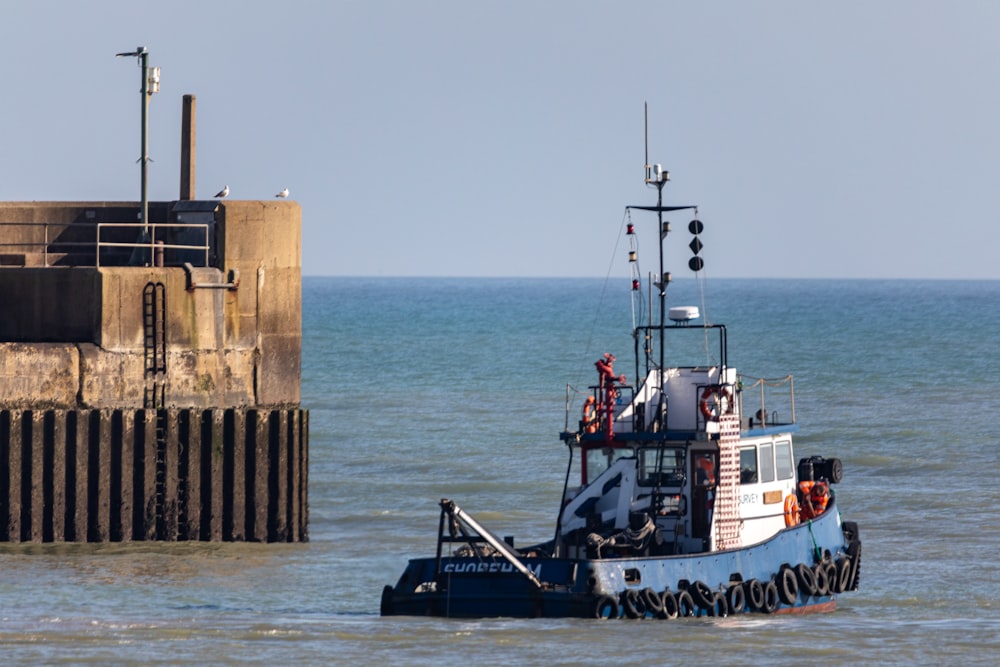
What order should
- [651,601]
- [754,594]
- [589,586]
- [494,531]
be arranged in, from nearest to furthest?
[589,586]
[651,601]
[754,594]
[494,531]

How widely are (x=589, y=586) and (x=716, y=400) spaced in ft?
10.5

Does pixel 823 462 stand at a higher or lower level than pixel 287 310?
lower

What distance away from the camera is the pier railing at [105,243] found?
29.4 meters

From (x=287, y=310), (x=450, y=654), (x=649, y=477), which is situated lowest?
(x=450, y=654)

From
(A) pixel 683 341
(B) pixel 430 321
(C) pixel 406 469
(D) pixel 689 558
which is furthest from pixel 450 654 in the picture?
(B) pixel 430 321

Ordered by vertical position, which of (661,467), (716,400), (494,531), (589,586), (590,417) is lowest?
(494,531)

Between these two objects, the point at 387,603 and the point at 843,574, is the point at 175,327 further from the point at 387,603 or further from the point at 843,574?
the point at 843,574

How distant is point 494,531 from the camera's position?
32062 millimetres

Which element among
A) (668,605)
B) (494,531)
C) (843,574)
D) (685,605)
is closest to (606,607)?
(668,605)

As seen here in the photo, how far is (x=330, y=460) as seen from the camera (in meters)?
43.2

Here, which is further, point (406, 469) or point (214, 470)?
point (406, 469)

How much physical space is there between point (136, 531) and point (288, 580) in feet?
7.64

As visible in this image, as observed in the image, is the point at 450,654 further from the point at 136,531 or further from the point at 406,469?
the point at 406,469

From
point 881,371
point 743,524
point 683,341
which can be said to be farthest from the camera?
point 683,341
